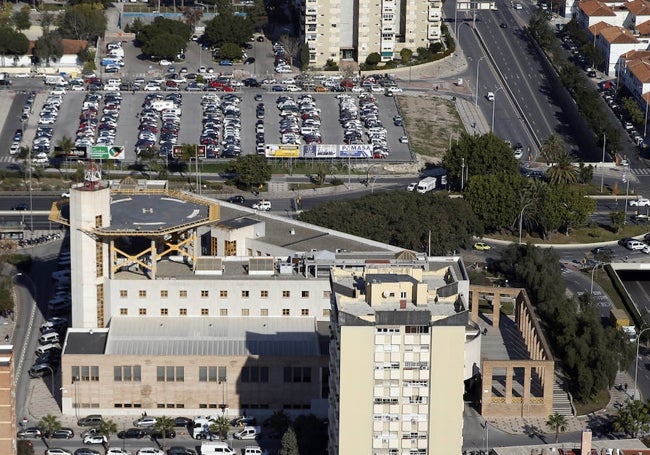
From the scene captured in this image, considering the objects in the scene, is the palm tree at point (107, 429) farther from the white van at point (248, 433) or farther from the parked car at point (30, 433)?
the white van at point (248, 433)

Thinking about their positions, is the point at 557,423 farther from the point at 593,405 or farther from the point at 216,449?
the point at 216,449

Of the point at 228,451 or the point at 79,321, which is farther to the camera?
the point at 79,321

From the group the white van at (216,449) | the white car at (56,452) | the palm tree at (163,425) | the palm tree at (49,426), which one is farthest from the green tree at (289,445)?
the palm tree at (49,426)

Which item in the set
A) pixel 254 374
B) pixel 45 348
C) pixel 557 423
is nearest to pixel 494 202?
pixel 557 423

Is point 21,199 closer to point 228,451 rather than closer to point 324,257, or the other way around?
point 324,257

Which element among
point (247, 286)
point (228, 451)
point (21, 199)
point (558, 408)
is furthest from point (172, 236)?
point (21, 199)

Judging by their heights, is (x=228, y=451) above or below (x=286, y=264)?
below
